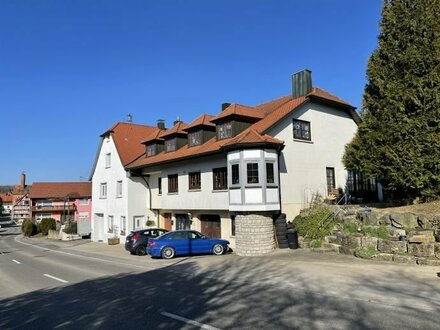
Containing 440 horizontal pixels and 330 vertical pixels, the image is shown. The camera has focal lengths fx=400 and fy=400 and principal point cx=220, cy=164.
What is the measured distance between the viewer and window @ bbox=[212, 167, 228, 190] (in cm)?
2364

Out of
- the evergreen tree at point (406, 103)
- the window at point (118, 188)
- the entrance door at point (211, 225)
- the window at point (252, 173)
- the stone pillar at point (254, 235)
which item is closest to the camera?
the evergreen tree at point (406, 103)

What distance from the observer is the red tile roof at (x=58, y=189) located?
79.4m

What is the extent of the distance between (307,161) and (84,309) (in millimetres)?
18246

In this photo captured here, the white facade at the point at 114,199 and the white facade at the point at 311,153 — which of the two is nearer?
the white facade at the point at 311,153

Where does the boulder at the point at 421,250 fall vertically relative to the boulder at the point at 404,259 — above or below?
above

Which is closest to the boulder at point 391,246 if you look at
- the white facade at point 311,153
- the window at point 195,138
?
the white facade at point 311,153

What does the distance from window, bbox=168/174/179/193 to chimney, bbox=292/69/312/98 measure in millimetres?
10138

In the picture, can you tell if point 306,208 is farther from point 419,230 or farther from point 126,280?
point 126,280

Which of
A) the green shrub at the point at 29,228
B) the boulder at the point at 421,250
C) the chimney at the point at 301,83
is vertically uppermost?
the chimney at the point at 301,83

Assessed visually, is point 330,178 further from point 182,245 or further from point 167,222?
point 167,222

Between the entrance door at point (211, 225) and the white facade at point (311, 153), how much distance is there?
4700 mm

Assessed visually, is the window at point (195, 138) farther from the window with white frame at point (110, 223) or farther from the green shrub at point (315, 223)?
the window with white frame at point (110, 223)

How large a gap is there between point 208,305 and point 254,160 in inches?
492

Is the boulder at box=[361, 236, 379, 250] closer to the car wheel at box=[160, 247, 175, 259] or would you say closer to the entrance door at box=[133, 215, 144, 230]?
the car wheel at box=[160, 247, 175, 259]
